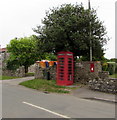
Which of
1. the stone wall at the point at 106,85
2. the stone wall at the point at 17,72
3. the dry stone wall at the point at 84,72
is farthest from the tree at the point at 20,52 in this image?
the stone wall at the point at 106,85

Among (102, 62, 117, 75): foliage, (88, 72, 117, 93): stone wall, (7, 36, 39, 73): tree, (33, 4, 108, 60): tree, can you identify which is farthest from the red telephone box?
(7, 36, 39, 73): tree

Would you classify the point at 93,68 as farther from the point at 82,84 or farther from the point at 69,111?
the point at 69,111

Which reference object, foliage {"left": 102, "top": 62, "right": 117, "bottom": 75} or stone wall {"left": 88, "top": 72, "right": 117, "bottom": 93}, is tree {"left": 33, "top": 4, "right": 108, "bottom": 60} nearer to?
stone wall {"left": 88, "top": 72, "right": 117, "bottom": 93}

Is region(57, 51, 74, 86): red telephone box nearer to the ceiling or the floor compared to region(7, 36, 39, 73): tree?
nearer to the floor

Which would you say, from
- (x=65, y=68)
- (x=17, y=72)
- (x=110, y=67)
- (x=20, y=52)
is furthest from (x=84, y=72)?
(x=20, y=52)

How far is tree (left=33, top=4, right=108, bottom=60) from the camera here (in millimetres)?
12555

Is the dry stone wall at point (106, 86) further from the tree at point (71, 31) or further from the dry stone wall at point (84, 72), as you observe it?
the tree at point (71, 31)

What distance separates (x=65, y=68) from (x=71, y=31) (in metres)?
3.19

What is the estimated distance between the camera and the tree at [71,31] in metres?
12.6

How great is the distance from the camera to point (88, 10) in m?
12.9

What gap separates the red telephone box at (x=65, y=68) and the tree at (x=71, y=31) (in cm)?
59

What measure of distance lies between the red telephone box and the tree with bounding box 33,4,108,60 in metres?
0.59

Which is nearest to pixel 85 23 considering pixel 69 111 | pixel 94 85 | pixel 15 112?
pixel 94 85

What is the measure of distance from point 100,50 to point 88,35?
202cm
